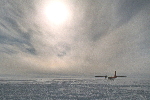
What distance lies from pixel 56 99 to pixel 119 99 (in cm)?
1157

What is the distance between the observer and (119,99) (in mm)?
19578

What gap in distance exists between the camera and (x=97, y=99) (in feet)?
64.8

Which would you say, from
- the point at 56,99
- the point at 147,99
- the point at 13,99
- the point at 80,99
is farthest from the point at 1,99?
the point at 147,99

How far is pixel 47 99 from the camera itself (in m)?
19.9

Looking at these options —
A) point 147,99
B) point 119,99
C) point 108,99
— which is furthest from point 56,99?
point 147,99

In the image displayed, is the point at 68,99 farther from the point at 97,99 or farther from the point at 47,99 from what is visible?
the point at 97,99

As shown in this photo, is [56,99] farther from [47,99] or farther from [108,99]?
[108,99]

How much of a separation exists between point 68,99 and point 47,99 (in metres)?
3.94

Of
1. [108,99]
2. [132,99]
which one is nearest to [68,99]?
[108,99]

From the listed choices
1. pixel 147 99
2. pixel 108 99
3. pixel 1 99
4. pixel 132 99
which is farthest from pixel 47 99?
pixel 147 99

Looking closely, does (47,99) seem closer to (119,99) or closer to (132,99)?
(119,99)

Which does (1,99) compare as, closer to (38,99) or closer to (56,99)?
(38,99)

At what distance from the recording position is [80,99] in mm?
19734

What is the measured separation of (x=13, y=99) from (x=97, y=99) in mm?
15355
